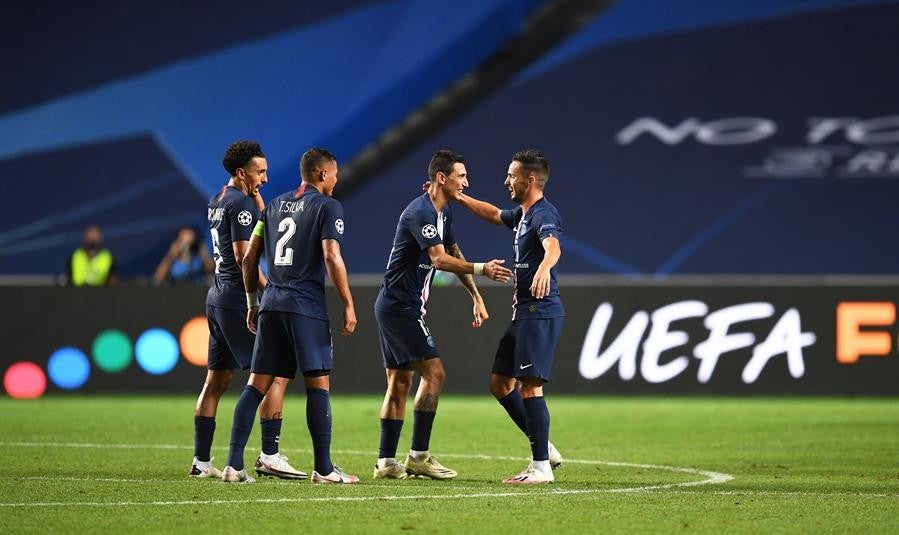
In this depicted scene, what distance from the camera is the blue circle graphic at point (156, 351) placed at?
17641mm

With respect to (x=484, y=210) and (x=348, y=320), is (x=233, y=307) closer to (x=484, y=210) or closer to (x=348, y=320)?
(x=348, y=320)

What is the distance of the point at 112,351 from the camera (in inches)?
696

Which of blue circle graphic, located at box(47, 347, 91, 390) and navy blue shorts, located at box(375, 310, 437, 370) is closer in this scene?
navy blue shorts, located at box(375, 310, 437, 370)

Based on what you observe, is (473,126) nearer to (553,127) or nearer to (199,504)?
(553,127)

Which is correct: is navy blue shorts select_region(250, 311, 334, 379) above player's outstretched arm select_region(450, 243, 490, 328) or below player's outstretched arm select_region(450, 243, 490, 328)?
below

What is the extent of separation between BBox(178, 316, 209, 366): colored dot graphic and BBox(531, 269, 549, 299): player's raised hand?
8.94 meters

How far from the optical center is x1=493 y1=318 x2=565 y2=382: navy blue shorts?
9.54 m

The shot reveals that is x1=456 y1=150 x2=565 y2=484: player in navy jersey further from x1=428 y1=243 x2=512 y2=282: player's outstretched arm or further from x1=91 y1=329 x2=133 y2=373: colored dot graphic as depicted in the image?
x1=91 y1=329 x2=133 y2=373: colored dot graphic

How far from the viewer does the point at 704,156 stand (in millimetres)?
25469

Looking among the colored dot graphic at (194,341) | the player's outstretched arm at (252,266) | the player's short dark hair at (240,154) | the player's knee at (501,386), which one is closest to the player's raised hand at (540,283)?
the player's knee at (501,386)

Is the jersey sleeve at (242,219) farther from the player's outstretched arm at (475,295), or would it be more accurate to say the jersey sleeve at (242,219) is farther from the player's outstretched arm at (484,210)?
the player's outstretched arm at (484,210)

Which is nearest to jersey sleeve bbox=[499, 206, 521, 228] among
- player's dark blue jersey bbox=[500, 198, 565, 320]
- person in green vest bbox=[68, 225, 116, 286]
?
player's dark blue jersey bbox=[500, 198, 565, 320]

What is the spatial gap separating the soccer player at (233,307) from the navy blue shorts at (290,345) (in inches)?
13.0

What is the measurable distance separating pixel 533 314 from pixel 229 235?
1995mm
